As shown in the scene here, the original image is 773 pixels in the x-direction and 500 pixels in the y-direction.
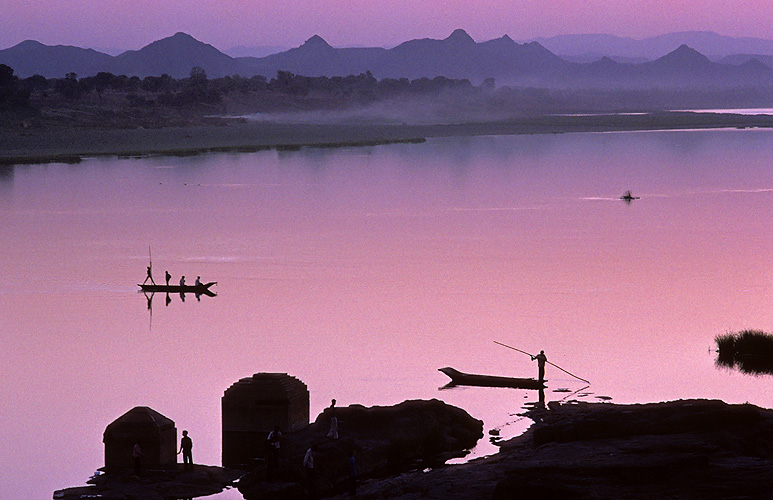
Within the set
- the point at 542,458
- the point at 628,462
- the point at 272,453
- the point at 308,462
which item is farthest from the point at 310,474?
the point at 628,462

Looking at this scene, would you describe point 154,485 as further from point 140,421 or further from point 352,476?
point 352,476

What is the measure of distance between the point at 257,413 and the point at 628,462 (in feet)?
33.0

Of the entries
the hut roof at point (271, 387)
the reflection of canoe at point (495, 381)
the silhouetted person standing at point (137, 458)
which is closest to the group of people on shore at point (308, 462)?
the hut roof at point (271, 387)

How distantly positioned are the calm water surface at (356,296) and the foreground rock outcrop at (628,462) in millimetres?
5315

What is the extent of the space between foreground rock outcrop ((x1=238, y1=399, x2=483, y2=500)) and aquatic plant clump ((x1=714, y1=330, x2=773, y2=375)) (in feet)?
44.9

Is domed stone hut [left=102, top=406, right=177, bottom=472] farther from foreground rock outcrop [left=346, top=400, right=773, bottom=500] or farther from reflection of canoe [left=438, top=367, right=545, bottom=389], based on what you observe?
reflection of canoe [left=438, top=367, right=545, bottom=389]

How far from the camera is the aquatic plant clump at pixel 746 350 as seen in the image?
4578 centimetres

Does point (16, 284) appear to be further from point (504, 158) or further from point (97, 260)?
point (504, 158)

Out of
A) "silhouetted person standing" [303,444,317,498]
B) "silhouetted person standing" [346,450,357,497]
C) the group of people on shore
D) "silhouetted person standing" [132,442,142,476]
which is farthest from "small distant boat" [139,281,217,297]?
"silhouetted person standing" [346,450,357,497]

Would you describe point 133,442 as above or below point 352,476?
above

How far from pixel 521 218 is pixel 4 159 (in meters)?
81.5

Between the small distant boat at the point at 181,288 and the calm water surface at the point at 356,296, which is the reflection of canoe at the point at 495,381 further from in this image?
the small distant boat at the point at 181,288

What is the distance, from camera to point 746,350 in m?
46.9

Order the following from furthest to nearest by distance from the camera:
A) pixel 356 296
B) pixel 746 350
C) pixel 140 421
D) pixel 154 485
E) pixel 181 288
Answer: pixel 181 288, pixel 356 296, pixel 746 350, pixel 140 421, pixel 154 485
